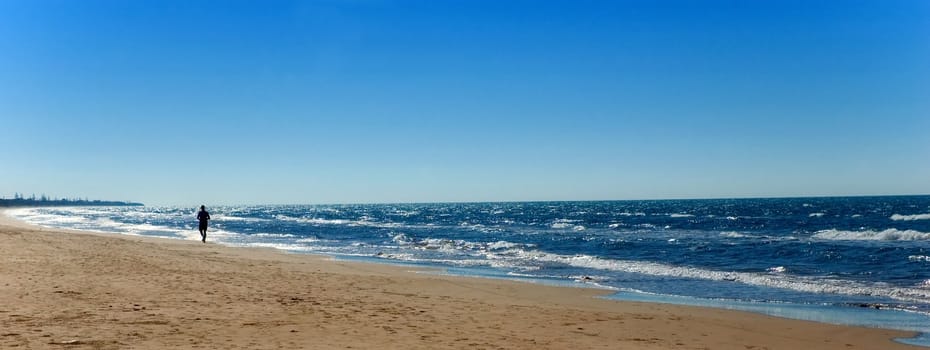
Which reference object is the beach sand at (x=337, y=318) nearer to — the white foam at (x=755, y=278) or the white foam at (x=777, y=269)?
the white foam at (x=755, y=278)

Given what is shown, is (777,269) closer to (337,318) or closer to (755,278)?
(755,278)

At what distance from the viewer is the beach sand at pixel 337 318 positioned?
8.38 metres

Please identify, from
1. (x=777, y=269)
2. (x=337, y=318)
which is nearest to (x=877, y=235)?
(x=777, y=269)

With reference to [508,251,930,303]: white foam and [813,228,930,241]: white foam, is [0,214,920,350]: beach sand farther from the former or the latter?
[813,228,930,241]: white foam

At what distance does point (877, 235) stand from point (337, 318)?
125 ft

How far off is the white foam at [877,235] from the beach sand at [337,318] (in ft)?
92.1

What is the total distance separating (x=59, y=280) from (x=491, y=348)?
9.13m

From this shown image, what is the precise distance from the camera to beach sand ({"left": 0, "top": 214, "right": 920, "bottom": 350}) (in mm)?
8383

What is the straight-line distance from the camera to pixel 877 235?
39094 mm

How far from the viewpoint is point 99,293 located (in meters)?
11.5

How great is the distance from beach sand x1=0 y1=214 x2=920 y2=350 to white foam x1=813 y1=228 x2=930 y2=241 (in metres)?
28.1

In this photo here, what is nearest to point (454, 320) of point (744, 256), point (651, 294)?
point (651, 294)

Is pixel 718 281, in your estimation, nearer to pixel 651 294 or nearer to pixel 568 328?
pixel 651 294

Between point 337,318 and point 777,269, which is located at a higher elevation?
point 337,318
